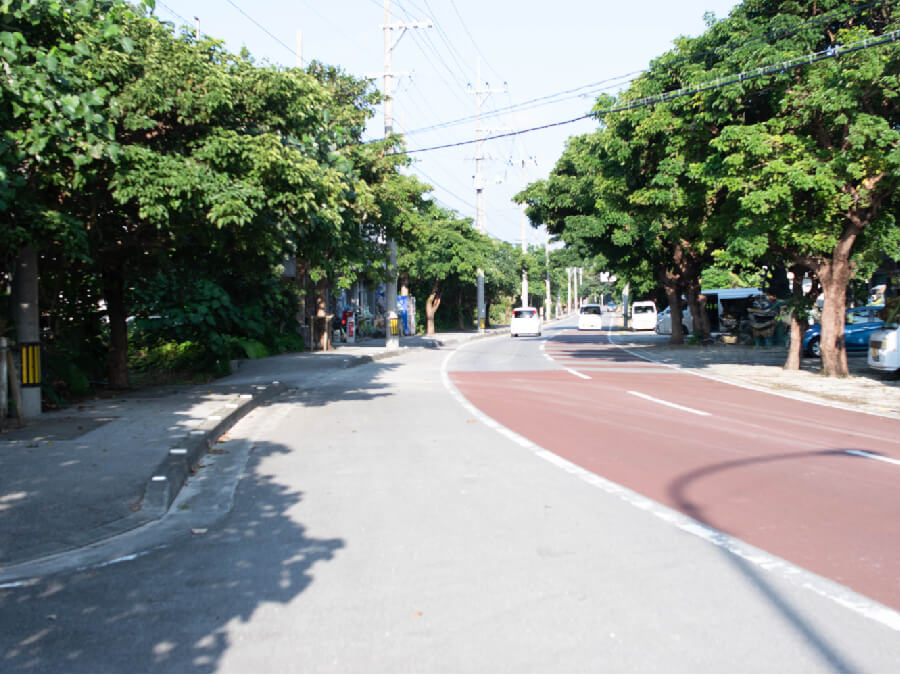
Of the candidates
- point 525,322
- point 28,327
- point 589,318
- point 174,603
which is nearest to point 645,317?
point 589,318

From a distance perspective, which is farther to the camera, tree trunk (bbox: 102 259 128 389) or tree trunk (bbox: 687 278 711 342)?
tree trunk (bbox: 687 278 711 342)

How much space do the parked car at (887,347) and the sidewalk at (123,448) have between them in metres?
0.49

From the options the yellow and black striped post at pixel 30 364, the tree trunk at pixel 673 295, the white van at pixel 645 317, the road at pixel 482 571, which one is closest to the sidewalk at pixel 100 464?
the road at pixel 482 571

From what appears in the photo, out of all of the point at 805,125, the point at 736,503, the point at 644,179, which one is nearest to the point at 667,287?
the point at 644,179

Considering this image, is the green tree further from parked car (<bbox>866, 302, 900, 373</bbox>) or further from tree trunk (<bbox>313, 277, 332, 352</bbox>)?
parked car (<bbox>866, 302, 900, 373</bbox>)

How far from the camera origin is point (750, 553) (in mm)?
5035

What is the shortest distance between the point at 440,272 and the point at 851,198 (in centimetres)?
3054

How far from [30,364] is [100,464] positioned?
420cm

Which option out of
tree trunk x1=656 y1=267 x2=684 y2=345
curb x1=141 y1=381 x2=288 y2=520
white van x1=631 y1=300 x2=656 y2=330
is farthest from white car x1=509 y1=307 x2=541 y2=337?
curb x1=141 y1=381 x2=288 y2=520

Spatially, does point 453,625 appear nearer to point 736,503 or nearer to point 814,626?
point 814,626

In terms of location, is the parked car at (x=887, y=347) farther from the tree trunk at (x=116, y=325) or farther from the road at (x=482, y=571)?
the tree trunk at (x=116, y=325)

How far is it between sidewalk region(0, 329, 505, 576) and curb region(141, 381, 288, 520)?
1 cm

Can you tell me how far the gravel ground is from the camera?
13.8 metres

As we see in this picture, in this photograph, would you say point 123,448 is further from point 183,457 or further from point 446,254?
point 446,254
